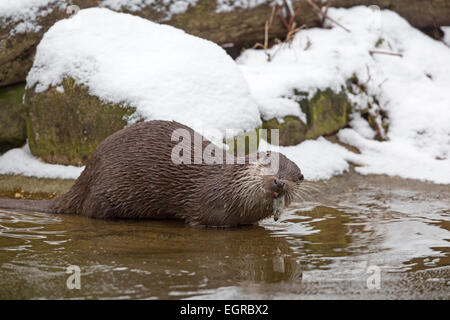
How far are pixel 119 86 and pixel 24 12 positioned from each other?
54.2 inches

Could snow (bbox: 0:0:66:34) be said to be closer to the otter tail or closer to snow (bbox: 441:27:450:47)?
the otter tail

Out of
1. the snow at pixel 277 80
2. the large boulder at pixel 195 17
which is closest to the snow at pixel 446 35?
the large boulder at pixel 195 17

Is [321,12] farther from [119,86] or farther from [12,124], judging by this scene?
[12,124]

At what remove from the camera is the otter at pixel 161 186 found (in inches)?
142

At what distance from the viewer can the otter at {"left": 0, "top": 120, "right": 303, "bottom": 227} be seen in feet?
11.9

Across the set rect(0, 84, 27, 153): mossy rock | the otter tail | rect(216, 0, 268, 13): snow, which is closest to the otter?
the otter tail

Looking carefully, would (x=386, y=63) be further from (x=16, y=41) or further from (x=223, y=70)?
(x=16, y=41)

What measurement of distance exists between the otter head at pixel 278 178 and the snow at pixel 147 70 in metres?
1.03

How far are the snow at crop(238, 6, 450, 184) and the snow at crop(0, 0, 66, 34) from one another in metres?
1.78

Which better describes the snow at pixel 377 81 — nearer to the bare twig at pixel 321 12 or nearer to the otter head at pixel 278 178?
the bare twig at pixel 321 12

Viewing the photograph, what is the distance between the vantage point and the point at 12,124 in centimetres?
520

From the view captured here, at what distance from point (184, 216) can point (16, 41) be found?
8.22 ft

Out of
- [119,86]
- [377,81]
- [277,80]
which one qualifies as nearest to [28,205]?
[119,86]

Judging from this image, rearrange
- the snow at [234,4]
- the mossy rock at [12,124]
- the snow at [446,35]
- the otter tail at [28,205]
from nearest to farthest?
the otter tail at [28,205] → the mossy rock at [12,124] → the snow at [234,4] → the snow at [446,35]
